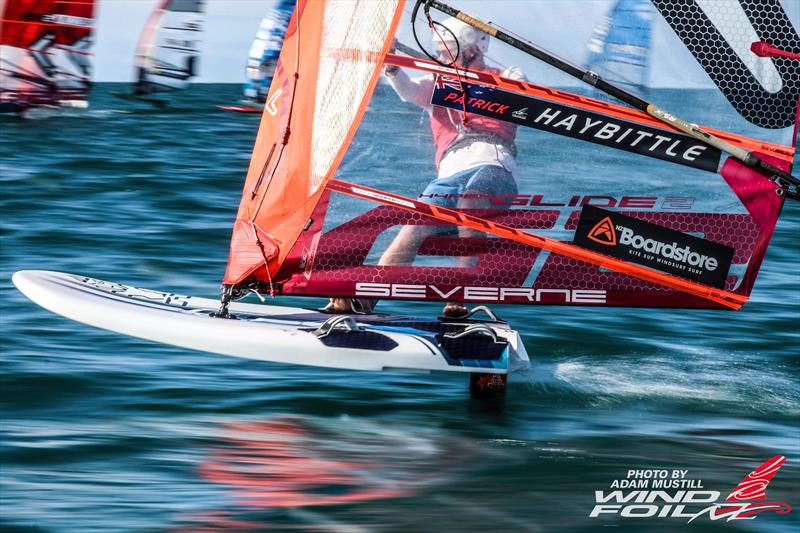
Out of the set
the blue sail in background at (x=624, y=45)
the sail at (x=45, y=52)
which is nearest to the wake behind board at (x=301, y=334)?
the blue sail in background at (x=624, y=45)

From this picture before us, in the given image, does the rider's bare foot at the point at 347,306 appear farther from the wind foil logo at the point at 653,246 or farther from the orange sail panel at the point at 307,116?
the wind foil logo at the point at 653,246

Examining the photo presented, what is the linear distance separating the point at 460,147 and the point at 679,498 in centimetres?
182

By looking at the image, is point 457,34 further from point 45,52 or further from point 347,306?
point 45,52

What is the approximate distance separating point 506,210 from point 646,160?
69 cm

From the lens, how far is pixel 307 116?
5.68 m

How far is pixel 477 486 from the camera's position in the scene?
472 centimetres

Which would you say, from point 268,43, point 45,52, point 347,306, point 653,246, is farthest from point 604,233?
point 268,43

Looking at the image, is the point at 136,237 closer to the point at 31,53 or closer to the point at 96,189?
the point at 96,189

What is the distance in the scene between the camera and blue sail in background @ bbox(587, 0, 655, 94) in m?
5.34

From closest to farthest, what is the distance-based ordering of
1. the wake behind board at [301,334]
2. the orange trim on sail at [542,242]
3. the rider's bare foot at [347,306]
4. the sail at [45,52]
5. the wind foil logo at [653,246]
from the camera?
the wake behind board at [301,334] → the orange trim on sail at [542,242] → the wind foil logo at [653,246] → the rider's bare foot at [347,306] → the sail at [45,52]

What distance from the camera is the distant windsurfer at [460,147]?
5309mm

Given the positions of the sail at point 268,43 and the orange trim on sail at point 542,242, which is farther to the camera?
the sail at point 268,43

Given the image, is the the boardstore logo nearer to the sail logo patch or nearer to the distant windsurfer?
the sail logo patch

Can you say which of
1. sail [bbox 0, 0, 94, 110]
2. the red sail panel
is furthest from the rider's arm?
sail [bbox 0, 0, 94, 110]
